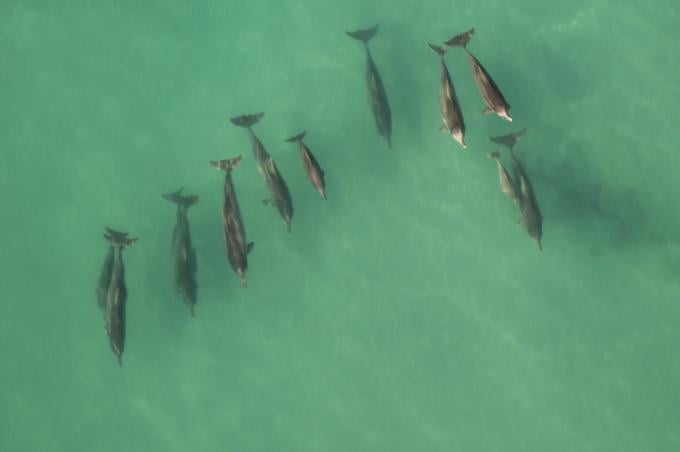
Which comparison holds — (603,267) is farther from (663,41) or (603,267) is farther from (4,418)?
(4,418)

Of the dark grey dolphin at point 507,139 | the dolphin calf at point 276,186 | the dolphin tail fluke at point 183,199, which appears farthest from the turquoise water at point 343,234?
the dolphin calf at point 276,186

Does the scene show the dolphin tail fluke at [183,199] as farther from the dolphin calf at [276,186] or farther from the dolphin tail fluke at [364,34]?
the dolphin tail fluke at [364,34]

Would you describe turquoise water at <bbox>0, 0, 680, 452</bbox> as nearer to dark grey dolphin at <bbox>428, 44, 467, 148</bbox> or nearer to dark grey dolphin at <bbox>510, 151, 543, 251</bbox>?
dark grey dolphin at <bbox>510, 151, 543, 251</bbox>

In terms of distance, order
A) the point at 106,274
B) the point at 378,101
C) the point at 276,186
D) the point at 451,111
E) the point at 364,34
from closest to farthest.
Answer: the point at 451,111 → the point at 276,186 → the point at 106,274 → the point at 378,101 → the point at 364,34

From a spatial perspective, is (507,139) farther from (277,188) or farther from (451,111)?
(277,188)

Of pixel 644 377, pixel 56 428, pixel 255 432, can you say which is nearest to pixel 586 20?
pixel 644 377

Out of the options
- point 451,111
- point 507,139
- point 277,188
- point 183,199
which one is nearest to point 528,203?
point 507,139

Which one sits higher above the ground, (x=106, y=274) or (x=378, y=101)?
(x=378, y=101)

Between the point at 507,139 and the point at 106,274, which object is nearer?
the point at 106,274

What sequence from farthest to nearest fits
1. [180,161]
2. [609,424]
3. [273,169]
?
[180,161], [609,424], [273,169]
